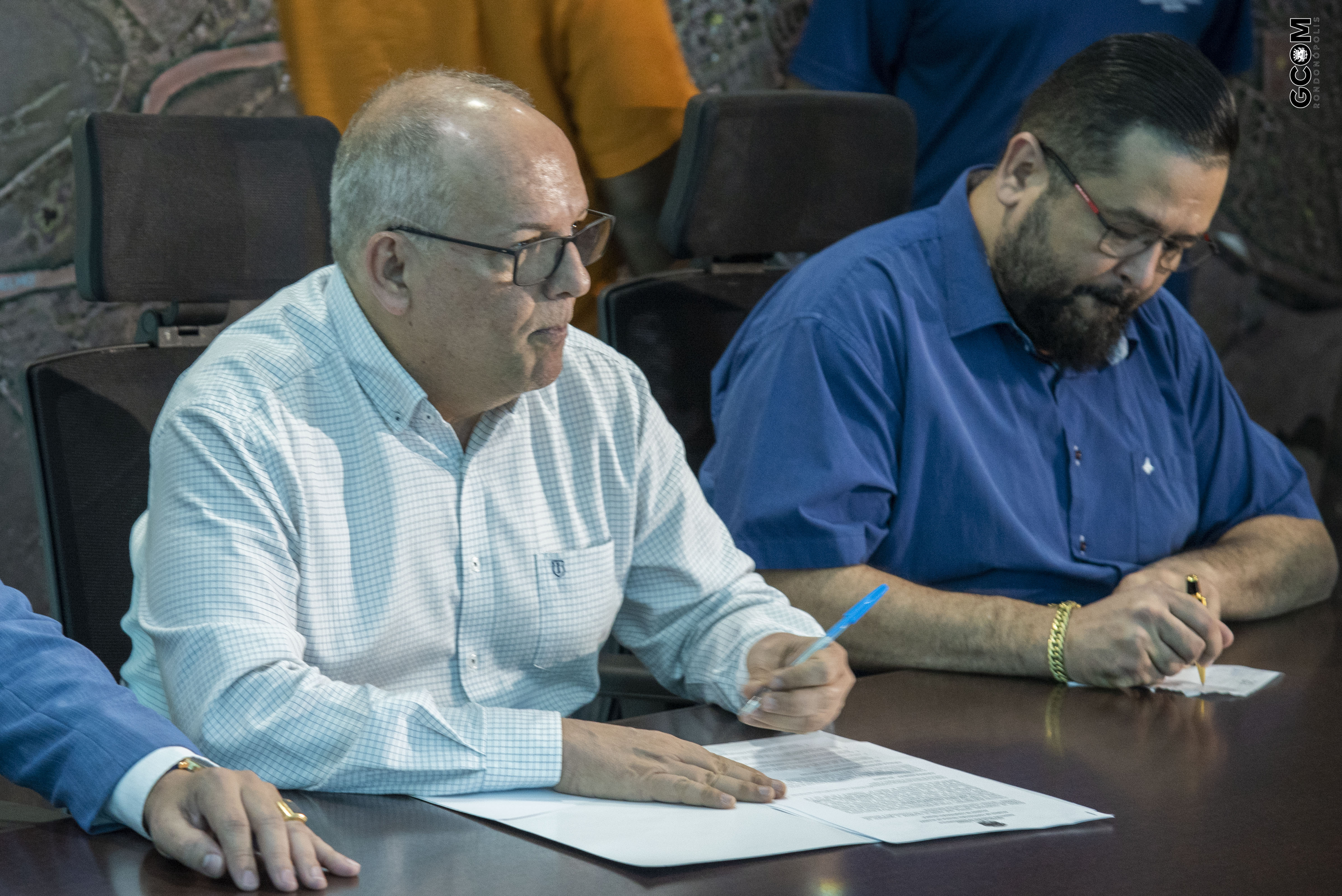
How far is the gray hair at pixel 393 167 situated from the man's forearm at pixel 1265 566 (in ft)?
3.48

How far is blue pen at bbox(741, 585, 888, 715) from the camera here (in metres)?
1.28

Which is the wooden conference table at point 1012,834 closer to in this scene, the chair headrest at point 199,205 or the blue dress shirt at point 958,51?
the chair headrest at point 199,205

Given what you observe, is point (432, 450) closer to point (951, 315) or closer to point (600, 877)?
point (600, 877)

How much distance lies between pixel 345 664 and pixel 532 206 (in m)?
0.46

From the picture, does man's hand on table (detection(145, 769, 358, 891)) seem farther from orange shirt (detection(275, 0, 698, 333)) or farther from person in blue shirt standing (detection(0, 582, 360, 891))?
orange shirt (detection(275, 0, 698, 333))

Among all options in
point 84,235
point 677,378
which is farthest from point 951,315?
point 84,235

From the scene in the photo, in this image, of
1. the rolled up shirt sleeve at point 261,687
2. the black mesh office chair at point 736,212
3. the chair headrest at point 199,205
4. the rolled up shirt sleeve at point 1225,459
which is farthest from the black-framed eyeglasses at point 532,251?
the rolled up shirt sleeve at point 1225,459

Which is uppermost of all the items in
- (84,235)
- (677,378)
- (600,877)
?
(84,235)

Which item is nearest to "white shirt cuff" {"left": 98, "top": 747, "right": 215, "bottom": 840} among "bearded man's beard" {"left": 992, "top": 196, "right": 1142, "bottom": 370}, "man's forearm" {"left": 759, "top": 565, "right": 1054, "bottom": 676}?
"man's forearm" {"left": 759, "top": 565, "right": 1054, "bottom": 676}

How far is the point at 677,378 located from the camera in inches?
82.5

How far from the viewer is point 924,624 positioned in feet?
5.42

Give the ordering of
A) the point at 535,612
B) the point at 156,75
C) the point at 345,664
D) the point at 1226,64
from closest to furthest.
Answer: the point at 345,664 → the point at 535,612 → the point at 156,75 → the point at 1226,64

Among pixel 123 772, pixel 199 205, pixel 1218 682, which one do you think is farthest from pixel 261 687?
pixel 1218 682

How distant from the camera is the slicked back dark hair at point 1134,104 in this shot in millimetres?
1761
